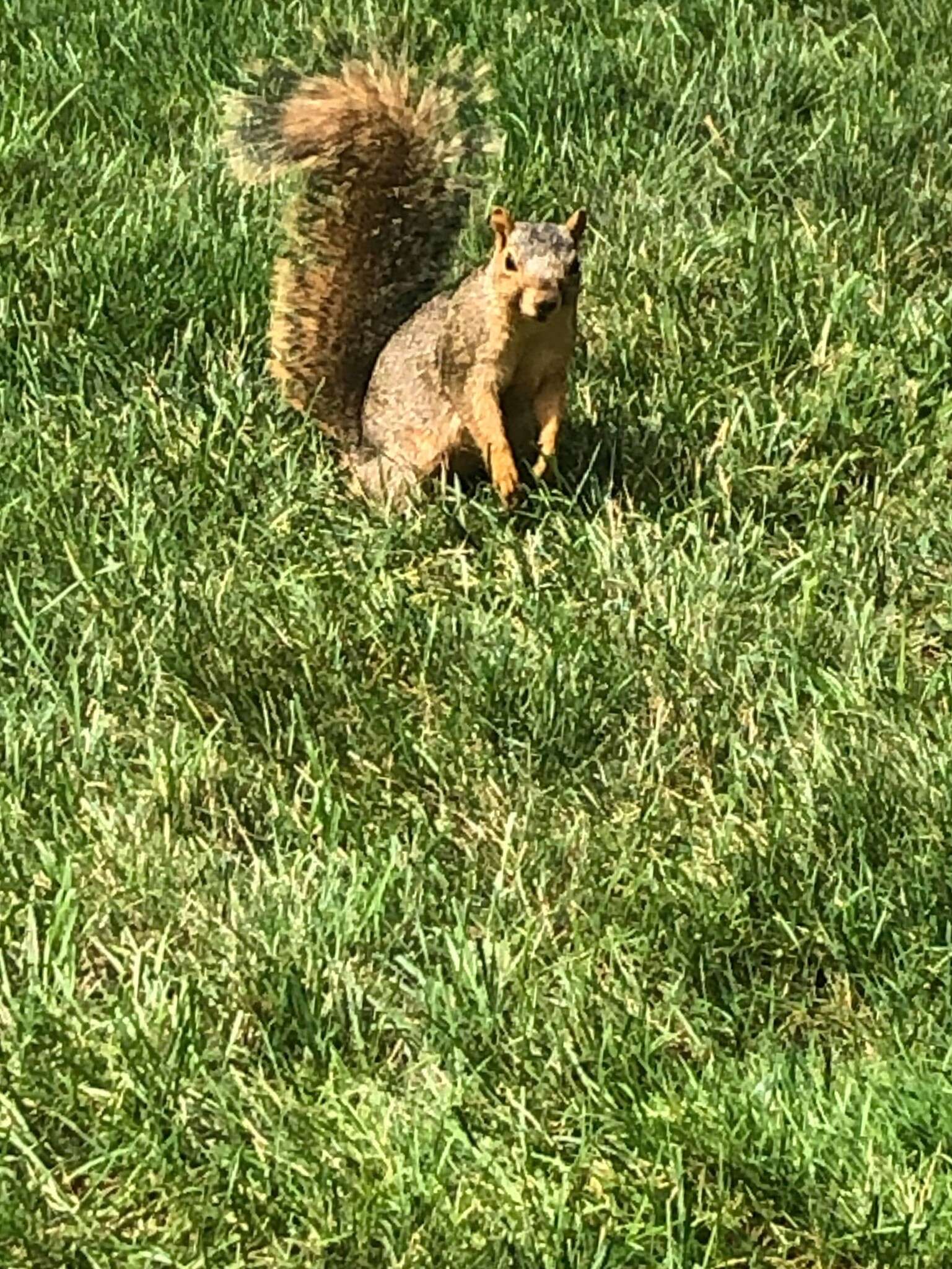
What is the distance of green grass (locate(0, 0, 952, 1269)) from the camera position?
205cm

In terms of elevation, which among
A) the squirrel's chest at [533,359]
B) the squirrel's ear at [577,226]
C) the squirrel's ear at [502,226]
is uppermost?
the squirrel's ear at [502,226]

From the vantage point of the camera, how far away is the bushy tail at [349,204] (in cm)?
323

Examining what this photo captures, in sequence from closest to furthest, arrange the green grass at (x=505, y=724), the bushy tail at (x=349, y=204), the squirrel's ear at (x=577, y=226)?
the green grass at (x=505, y=724) < the squirrel's ear at (x=577, y=226) < the bushy tail at (x=349, y=204)

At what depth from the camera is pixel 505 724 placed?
2.67 m

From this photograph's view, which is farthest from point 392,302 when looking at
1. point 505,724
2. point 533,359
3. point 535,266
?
point 505,724

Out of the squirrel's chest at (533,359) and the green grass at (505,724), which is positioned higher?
the squirrel's chest at (533,359)

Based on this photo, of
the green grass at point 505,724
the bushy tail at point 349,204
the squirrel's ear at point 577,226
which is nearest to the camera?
the green grass at point 505,724

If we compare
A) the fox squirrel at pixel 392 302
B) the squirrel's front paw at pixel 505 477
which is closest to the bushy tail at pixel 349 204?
the fox squirrel at pixel 392 302

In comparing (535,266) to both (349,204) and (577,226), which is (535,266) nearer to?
(577,226)

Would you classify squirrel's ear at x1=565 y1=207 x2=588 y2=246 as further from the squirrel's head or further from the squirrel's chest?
the squirrel's chest

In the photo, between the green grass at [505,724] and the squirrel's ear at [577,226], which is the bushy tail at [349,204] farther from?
the squirrel's ear at [577,226]

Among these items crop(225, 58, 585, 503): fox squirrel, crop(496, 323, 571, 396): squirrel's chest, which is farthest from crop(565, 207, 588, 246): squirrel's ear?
crop(496, 323, 571, 396): squirrel's chest

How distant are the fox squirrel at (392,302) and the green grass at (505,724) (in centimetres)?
9

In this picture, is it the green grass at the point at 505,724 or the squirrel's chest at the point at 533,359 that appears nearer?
the green grass at the point at 505,724
